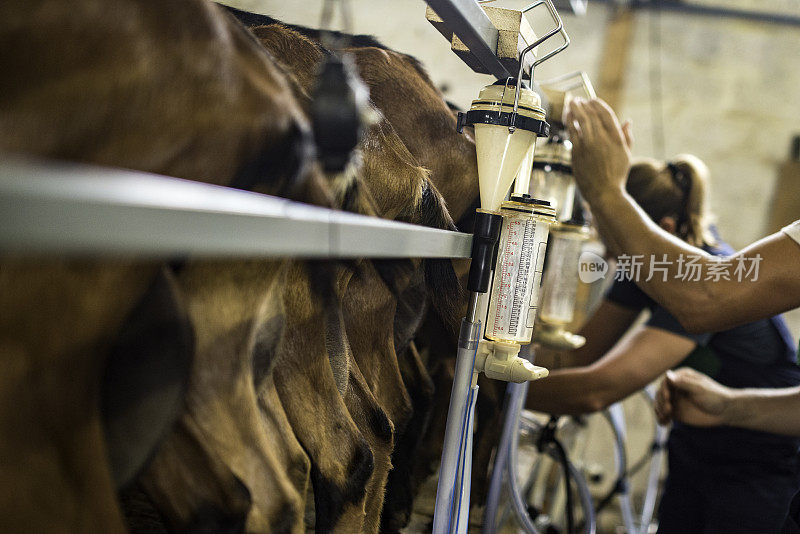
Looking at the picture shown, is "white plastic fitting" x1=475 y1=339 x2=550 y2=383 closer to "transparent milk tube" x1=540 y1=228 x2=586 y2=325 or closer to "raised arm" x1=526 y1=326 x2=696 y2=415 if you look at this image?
"transparent milk tube" x1=540 y1=228 x2=586 y2=325

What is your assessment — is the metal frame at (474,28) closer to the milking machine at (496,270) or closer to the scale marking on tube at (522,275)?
the milking machine at (496,270)

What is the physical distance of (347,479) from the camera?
2.72 ft

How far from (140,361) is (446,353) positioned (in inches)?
35.6

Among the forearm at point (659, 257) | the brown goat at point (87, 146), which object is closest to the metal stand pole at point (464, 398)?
the brown goat at point (87, 146)

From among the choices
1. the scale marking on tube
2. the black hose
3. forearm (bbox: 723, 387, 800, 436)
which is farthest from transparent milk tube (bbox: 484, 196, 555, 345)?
forearm (bbox: 723, 387, 800, 436)

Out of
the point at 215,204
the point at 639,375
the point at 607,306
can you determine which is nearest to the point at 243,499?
the point at 215,204

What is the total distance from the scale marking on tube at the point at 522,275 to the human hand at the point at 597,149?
0.44m

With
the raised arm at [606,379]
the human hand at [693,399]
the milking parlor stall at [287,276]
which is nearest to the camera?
the milking parlor stall at [287,276]

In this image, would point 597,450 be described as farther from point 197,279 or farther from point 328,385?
point 197,279

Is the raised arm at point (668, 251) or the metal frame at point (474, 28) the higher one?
the metal frame at point (474, 28)

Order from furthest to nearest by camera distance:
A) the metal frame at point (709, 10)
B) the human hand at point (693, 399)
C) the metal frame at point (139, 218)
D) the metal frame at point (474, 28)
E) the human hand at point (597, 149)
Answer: the metal frame at point (709, 10) → the human hand at point (693, 399) → the human hand at point (597, 149) → the metal frame at point (474, 28) → the metal frame at point (139, 218)

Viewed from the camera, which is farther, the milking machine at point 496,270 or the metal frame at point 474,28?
the milking machine at point 496,270

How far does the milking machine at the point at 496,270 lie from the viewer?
2.54 feet

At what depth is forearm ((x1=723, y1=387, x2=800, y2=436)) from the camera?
4.45 feet
